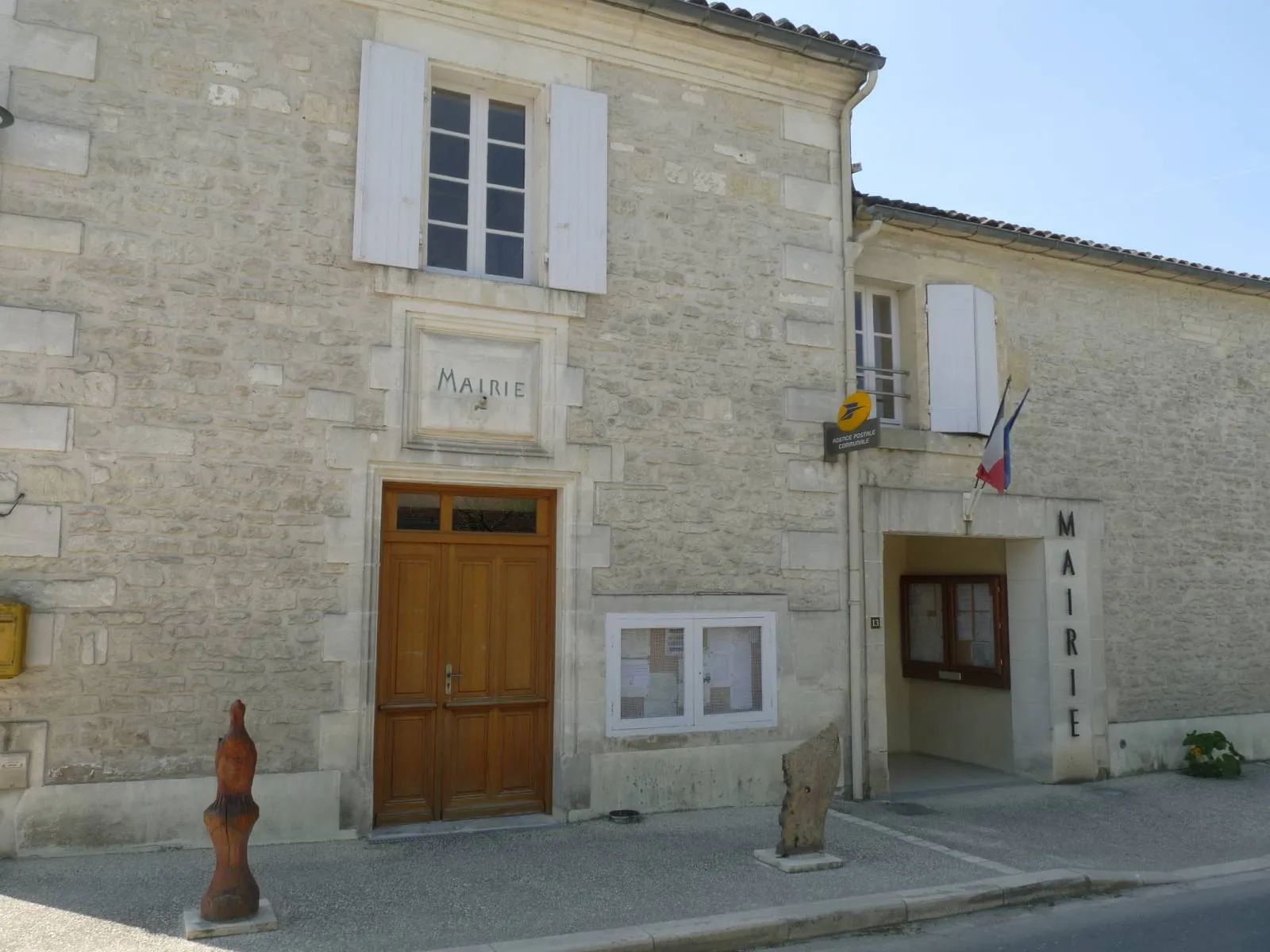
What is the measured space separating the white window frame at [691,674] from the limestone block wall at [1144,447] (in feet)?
6.73

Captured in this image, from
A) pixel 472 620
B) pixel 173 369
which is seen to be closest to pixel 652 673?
pixel 472 620

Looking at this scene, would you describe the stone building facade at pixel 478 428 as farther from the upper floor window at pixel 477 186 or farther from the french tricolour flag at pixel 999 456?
the french tricolour flag at pixel 999 456

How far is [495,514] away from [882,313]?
416cm

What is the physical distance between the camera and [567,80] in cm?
730

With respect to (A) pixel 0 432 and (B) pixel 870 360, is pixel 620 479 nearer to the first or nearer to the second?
(B) pixel 870 360

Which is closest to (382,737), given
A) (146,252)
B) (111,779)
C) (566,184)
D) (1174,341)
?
(111,779)

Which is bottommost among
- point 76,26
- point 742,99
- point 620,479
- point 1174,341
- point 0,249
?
point 620,479

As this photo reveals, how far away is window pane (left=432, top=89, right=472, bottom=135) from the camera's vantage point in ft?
23.3

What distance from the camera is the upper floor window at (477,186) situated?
702 centimetres

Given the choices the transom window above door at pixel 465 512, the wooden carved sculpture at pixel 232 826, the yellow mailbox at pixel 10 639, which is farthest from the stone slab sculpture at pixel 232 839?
the transom window above door at pixel 465 512

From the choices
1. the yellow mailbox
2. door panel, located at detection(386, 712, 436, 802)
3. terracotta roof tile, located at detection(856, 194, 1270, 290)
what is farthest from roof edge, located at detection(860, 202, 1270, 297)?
the yellow mailbox

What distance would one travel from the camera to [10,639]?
214 inches

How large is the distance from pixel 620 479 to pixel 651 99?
113 inches

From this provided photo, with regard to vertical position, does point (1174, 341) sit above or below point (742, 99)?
below
